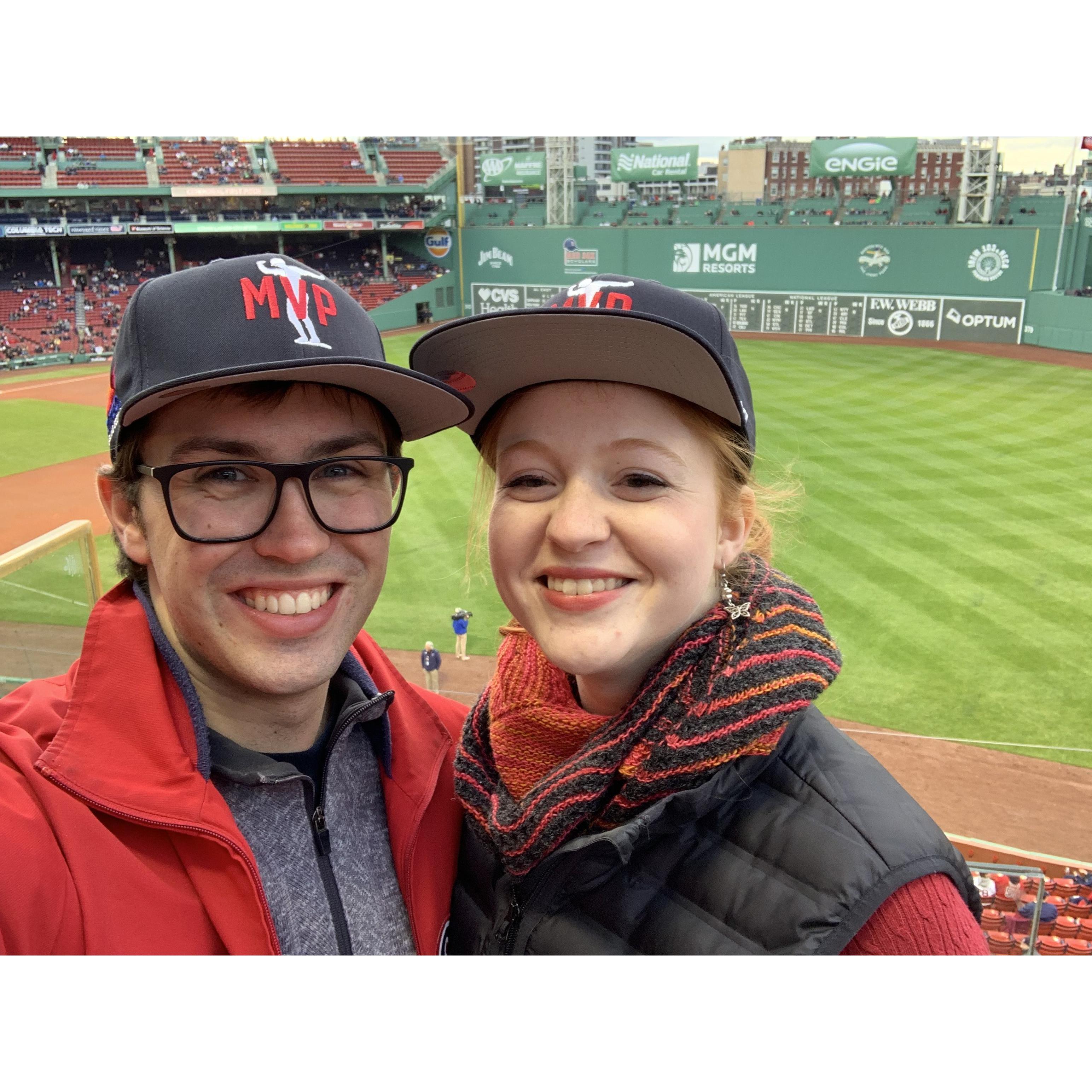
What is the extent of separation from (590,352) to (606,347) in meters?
0.02

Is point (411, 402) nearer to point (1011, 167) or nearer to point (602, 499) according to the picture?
point (602, 499)

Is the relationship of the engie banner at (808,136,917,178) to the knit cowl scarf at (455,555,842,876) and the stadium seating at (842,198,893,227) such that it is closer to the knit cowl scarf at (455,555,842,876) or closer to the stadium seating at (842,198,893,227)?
the stadium seating at (842,198,893,227)

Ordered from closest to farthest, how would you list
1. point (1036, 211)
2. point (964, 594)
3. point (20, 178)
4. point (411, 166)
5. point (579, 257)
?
point (964, 594) → point (1036, 211) → point (20, 178) → point (579, 257) → point (411, 166)

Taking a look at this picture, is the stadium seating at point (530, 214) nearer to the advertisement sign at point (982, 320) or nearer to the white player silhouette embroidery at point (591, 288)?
the advertisement sign at point (982, 320)

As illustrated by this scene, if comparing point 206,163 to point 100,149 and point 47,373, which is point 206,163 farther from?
point 47,373

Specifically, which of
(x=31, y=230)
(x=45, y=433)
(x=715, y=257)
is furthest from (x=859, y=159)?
(x=31, y=230)

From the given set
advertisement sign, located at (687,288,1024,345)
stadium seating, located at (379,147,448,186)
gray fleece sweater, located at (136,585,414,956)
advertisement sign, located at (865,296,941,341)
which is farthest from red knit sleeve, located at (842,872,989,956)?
stadium seating, located at (379,147,448,186)

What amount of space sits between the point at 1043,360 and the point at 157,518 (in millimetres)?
25218

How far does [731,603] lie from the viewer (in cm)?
143

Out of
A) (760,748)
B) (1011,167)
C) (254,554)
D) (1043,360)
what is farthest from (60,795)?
(1011,167)

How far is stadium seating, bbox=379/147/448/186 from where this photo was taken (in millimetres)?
31672

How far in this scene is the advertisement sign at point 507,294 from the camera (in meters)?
28.7

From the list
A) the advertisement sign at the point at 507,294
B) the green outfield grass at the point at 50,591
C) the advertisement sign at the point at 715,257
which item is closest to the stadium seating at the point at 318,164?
the advertisement sign at the point at 507,294

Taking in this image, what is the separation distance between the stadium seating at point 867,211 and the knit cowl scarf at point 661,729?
2749 centimetres
